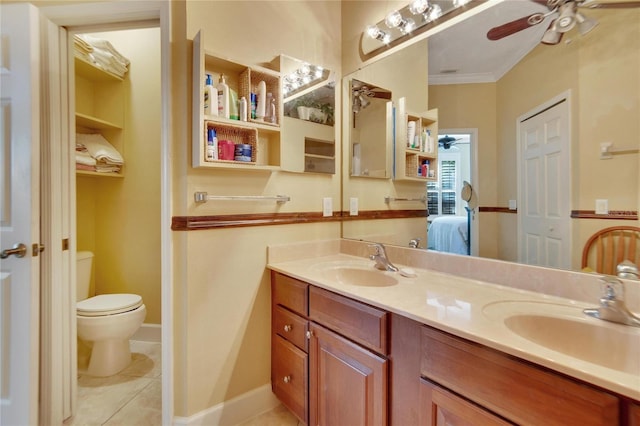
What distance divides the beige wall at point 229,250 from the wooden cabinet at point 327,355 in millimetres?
130

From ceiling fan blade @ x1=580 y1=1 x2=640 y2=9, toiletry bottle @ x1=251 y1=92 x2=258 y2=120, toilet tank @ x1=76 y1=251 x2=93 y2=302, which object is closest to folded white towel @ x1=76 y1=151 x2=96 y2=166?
toilet tank @ x1=76 y1=251 x2=93 y2=302

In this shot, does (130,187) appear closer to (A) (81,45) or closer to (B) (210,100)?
(A) (81,45)

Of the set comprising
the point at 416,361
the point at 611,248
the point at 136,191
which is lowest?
the point at 416,361

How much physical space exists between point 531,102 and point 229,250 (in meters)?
1.49

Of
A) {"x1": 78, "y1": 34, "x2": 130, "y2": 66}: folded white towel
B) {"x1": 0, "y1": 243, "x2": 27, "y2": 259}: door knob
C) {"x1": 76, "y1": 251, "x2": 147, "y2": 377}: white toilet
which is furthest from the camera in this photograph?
{"x1": 78, "y1": 34, "x2": 130, "y2": 66}: folded white towel

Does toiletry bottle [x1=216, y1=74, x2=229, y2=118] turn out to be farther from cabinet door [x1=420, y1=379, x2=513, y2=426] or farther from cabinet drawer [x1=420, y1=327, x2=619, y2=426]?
cabinet door [x1=420, y1=379, x2=513, y2=426]

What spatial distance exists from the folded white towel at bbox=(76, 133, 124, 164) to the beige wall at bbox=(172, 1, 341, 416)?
1.28 meters

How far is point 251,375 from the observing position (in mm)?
1596

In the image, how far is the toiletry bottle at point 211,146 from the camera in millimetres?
1358

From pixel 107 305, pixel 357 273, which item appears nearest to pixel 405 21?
pixel 357 273

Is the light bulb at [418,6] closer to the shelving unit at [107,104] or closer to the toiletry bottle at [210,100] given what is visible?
the toiletry bottle at [210,100]

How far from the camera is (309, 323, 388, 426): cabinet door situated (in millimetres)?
1033

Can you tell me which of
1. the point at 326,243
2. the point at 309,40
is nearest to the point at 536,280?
the point at 326,243

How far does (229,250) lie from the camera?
151cm
